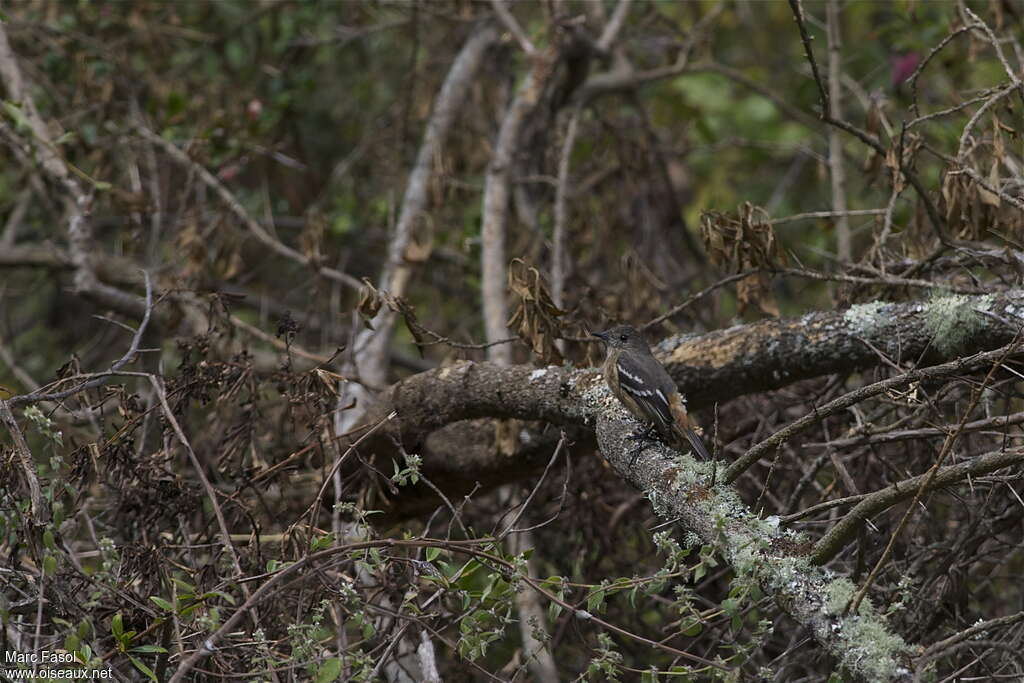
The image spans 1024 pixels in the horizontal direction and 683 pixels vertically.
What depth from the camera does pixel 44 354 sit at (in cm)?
841

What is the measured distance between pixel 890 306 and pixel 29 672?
11.1 ft

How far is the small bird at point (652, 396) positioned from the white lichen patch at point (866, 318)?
795 millimetres

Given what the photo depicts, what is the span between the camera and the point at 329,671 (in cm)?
333

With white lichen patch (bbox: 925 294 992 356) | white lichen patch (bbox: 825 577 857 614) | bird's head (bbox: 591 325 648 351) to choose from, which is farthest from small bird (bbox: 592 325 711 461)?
white lichen patch (bbox: 825 577 857 614)

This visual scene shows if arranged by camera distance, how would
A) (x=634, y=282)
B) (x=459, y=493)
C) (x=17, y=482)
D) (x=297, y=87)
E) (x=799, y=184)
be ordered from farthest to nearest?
(x=799, y=184) → (x=297, y=87) → (x=634, y=282) → (x=459, y=493) → (x=17, y=482)

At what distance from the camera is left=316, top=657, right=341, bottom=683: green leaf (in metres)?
3.32

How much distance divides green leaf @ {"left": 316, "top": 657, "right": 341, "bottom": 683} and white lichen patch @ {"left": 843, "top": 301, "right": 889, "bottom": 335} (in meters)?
2.45

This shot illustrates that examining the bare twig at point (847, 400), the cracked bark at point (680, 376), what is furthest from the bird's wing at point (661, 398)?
the bare twig at point (847, 400)

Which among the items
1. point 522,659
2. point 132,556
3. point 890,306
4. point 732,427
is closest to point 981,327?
point 890,306

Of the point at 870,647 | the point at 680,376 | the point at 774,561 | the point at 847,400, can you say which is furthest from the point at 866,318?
the point at 870,647

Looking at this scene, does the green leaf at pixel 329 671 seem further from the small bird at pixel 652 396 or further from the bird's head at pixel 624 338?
the bird's head at pixel 624 338

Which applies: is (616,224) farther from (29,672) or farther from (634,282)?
(29,672)

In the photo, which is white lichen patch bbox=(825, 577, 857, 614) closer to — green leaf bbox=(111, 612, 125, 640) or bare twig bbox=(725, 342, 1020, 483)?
bare twig bbox=(725, 342, 1020, 483)

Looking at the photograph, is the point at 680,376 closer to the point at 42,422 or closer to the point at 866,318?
the point at 866,318
